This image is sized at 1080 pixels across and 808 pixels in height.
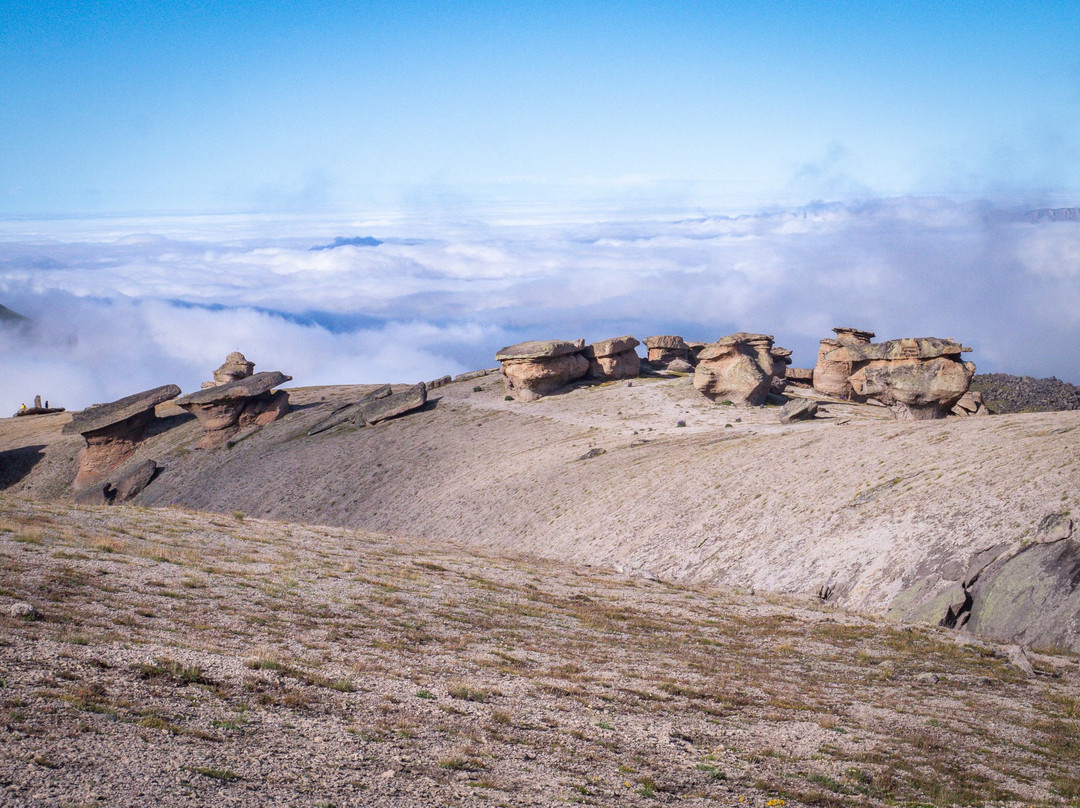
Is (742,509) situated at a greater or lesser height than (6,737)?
lesser

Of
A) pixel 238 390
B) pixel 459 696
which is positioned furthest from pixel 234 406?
pixel 459 696

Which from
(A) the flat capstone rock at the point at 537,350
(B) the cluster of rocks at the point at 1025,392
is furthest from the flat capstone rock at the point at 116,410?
(B) the cluster of rocks at the point at 1025,392

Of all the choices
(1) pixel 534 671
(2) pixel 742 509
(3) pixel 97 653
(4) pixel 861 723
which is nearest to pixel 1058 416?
(2) pixel 742 509

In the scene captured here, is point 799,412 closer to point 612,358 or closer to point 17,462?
point 612,358

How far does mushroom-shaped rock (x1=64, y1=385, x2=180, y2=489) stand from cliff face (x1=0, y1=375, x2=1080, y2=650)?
1542mm

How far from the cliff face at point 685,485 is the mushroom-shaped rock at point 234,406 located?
1.72m

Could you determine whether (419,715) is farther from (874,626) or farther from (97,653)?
(874,626)

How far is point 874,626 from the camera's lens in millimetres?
19000

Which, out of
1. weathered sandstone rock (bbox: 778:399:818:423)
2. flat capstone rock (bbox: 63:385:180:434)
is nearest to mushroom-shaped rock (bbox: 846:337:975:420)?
weathered sandstone rock (bbox: 778:399:818:423)

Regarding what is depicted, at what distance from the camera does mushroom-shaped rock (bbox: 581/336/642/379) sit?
5512cm

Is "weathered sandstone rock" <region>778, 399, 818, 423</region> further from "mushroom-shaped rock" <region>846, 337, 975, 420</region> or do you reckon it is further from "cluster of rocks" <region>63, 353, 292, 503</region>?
"cluster of rocks" <region>63, 353, 292, 503</region>

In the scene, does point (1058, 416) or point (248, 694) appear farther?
point (1058, 416)

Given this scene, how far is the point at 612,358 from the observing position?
55.4 metres

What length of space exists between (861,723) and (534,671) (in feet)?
15.9
